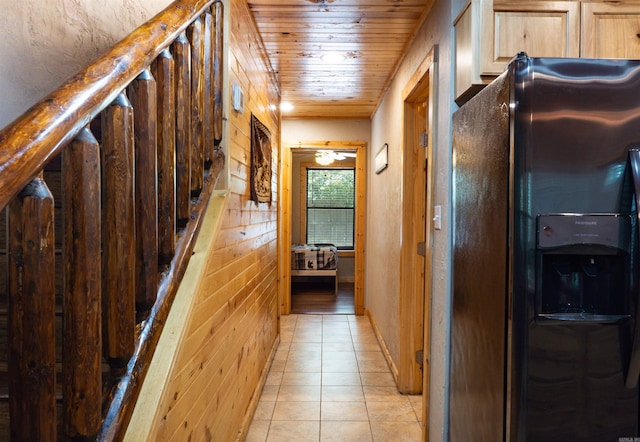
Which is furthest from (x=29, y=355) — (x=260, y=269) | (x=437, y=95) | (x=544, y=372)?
(x=260, y=269)

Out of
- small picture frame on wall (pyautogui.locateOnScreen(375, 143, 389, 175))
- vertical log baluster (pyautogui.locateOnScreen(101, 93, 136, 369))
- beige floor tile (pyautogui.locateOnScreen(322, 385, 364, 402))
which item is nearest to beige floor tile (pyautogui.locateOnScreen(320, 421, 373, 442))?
beige floor tile (pyautogui.locateOnScreen(322, 385, 364, 402))

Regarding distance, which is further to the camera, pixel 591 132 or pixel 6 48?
pixel 591 132

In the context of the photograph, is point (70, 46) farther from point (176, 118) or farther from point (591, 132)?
point (591, 132)

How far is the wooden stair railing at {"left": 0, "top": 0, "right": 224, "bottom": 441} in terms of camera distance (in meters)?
0.57

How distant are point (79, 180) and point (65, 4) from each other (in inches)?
28.4

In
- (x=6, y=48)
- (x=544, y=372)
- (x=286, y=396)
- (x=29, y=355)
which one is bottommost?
(x=286, y=396)

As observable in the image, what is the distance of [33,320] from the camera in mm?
583

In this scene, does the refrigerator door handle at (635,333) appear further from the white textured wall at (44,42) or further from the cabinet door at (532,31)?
the white textured wall at (44,42)

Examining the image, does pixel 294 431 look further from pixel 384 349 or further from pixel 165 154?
pixel 165 154

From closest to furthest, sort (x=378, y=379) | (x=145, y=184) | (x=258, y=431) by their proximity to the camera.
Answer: (x=145, y=184) → (x=258, y=431) → (x=378, y=379)

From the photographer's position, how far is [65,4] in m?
1.05

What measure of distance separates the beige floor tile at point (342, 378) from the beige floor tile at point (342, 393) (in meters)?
0.07

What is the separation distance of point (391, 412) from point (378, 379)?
487 millimetres

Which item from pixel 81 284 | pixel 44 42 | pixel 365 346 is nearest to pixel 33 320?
pixel 81 284
